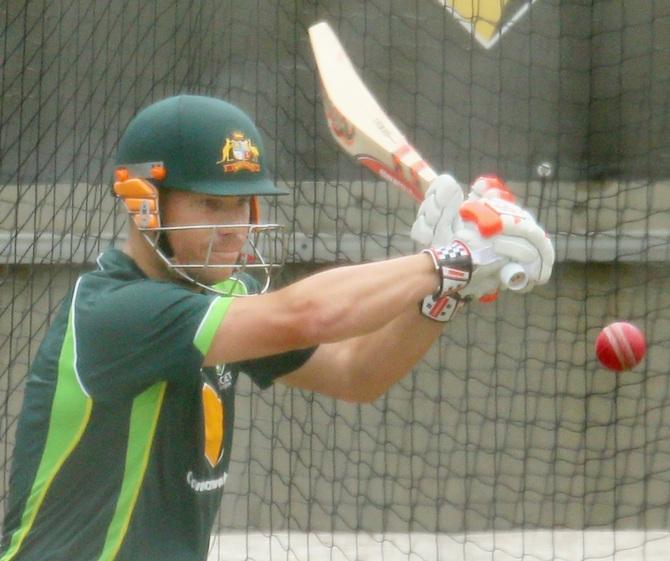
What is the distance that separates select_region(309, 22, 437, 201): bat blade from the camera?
3.10 m

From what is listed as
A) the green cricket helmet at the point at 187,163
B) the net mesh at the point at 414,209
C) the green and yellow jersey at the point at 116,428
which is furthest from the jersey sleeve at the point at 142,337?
the net mesh at the point at 414,209

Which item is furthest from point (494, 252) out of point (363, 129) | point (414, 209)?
point (414, 209)

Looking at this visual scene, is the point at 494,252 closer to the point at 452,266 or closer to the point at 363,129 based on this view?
the point at 452,266

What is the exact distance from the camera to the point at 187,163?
3.04 meters

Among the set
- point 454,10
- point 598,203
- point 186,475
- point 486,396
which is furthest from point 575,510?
point 186,475

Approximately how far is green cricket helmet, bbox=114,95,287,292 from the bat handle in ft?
1.83

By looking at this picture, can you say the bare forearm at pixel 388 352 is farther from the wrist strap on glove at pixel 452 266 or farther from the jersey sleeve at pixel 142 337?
the jersey sleeve at pixel 142 337

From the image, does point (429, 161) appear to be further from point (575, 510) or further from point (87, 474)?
point (87, 474)

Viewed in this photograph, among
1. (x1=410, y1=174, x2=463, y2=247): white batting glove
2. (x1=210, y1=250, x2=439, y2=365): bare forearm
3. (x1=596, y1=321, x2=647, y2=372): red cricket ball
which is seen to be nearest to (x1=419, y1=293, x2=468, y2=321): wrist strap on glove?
(x1=410, y1=174, x2=463, y2=247): white batting glove

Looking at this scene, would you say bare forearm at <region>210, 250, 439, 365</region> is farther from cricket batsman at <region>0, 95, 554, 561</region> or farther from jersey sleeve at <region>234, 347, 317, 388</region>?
jersey sleeve at <region>234, 347, 317, 388</region>

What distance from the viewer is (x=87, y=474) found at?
113 inches

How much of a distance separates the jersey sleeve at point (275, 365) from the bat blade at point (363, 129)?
0.47 m

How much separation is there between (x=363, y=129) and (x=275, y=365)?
24.1 inches

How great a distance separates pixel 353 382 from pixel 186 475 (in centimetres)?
55
